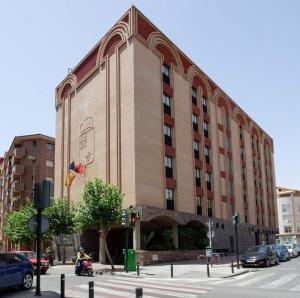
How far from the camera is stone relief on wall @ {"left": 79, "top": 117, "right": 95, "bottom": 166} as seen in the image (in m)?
39.5

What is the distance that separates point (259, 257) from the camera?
26969 mm

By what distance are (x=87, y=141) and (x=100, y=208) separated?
1366 cm

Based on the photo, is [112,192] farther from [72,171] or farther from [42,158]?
[42,158]

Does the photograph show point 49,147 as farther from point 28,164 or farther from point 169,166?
Result: point 169,166

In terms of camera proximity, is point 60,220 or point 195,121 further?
point 195,121

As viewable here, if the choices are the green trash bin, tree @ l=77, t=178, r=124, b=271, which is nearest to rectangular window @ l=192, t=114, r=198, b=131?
tree @ l=77, t=178, r=124, b=271

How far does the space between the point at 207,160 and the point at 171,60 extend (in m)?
12.2

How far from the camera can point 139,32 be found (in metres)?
36.5

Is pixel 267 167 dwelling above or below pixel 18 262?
above

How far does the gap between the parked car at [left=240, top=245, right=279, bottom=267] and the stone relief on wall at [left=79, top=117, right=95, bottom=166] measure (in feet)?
58.3

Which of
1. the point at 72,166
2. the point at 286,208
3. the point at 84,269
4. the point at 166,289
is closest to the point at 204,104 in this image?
the point at 72,166

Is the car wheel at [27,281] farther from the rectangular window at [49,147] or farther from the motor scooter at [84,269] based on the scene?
the rectangular window at [49,147]

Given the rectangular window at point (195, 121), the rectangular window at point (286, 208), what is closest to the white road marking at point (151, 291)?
the rectangular window at point (195, 121)

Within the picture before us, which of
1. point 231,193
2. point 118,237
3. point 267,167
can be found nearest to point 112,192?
point 118,237
